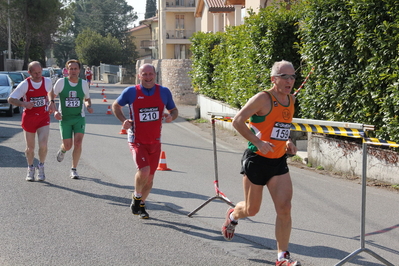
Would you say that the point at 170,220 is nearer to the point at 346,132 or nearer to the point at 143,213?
the point at 143,213

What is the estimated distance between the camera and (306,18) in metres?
11.4

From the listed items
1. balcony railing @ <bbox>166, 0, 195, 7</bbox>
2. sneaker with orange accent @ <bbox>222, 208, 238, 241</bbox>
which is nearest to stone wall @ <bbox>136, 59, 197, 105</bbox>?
sneaker with orange accent @ <bbox>222, 208, 238, 241</bbox>

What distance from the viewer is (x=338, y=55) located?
408 inches

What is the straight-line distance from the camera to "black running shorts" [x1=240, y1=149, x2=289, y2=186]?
5.30 meters

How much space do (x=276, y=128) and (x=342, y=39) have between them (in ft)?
17.8

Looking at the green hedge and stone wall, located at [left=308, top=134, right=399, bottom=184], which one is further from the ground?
the green hedge

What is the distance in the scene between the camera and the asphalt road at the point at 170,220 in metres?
5.66

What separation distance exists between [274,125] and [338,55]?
222 inches

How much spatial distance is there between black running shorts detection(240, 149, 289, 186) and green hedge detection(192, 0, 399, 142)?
4170 mm

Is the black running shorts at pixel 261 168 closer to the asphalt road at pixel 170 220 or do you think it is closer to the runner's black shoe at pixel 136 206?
the asphalt road at pixel 170 220

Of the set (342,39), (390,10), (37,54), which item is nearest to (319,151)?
(342,39)

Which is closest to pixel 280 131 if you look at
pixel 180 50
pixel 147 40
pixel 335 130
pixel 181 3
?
pixel 335 130

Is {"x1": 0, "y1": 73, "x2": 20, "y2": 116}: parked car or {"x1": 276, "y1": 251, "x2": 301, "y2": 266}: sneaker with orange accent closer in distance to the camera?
{"x1": 276, "y1": 251, "x2": 301, "y2": 266}: sneaker with orange accent

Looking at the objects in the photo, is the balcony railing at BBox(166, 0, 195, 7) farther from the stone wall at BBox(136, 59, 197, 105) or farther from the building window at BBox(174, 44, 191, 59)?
the stone wall at BBox(136, 59, 197, 105)
